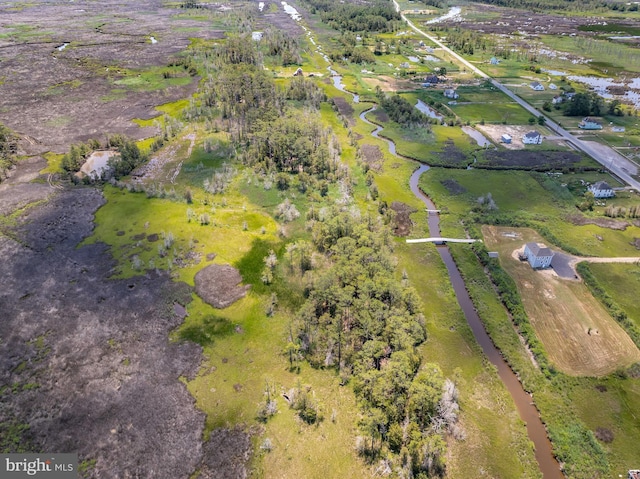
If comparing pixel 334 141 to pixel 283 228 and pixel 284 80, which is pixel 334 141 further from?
pixel 284 80

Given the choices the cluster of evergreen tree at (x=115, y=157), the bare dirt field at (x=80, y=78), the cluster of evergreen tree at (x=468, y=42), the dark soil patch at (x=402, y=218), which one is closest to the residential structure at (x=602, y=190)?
the dark soil patch at (x=402, y=218)

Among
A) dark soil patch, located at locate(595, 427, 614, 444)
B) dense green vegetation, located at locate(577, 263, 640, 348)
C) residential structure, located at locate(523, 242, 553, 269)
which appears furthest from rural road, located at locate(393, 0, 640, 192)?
dark soil patch, located at locate(595, 427, 614, 444)

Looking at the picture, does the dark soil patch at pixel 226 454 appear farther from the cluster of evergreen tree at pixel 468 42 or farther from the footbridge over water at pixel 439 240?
the cluster of evergreen tree at pixel 468 42

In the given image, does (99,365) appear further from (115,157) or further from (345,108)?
(345,108)

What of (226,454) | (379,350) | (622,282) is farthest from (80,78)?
(622,282)

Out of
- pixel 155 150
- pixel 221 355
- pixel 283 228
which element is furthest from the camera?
pixel 155 150

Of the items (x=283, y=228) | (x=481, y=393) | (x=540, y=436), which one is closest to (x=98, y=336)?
(x=283, y=228)

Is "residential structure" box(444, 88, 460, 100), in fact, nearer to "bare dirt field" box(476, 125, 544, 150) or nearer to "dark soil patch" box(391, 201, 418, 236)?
"bare dirt field" box(476, 125, 544, 150)
